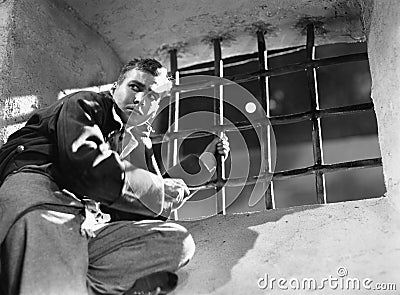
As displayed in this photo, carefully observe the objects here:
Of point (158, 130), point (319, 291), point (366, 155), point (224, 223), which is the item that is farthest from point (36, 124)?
point (366, 155)

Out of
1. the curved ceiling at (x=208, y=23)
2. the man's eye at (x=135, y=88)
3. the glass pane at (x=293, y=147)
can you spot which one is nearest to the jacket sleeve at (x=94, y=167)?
the man's eye at (x=135, y=88)

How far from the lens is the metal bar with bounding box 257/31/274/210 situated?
5.02 ft

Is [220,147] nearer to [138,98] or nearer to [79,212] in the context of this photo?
[138,98]

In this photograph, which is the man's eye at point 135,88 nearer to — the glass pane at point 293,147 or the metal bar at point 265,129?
the metal bar at point 265,129

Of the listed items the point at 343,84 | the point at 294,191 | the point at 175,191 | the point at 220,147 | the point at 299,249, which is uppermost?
the point at 343,84

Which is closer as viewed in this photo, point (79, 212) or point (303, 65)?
point (79, 212)

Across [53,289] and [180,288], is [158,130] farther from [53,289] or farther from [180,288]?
[53,289]

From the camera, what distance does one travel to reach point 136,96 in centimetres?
127

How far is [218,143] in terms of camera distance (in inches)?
56.9

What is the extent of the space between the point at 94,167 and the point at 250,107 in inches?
27.5

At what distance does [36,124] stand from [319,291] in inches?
22.1

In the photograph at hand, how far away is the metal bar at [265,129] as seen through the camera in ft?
5.02

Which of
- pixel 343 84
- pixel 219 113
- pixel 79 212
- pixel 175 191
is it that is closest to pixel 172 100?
pixel 219 113

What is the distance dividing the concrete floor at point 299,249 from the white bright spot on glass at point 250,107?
324mm
